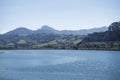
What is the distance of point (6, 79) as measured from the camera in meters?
78.2

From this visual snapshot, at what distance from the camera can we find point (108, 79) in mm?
76250

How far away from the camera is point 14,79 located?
3061 inches

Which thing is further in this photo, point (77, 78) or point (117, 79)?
point (77, 78)

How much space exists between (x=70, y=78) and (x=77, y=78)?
2.49m

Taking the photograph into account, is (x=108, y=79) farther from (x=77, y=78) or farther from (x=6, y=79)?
(x=6, y=79)

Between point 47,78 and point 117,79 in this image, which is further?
point 47,78

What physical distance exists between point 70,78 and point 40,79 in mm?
10441

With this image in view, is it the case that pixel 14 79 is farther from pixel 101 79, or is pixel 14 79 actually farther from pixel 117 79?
pixel 117 79

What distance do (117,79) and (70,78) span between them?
16.0 meters

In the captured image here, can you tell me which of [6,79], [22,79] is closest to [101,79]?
[22,79]

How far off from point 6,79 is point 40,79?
11.6 metres

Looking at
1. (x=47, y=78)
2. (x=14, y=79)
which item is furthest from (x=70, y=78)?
(x=14, y=79)

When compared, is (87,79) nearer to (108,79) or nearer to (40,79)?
(108,79)

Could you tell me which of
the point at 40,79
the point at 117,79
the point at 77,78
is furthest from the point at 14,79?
the point at 117,79
